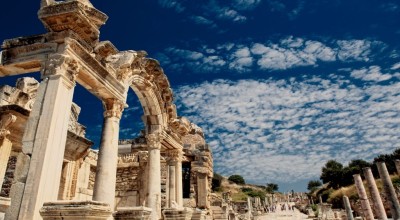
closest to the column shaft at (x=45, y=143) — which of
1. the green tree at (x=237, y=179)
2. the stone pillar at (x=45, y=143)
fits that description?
the stone pillar at (x=45, y=143)

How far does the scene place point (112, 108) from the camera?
7.82m

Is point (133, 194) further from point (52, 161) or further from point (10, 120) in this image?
point (52, 161)

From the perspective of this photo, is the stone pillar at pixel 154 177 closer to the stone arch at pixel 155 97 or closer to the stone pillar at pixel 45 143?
the stone arch at pixel 155 97

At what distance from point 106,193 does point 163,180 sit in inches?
335

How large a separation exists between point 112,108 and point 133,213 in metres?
3.26

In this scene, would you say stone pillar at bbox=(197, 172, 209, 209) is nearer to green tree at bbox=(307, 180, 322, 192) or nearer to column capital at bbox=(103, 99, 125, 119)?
column capital at bbox=(103, 99, 125, 119)

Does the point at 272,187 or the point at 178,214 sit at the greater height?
the point at 272,187

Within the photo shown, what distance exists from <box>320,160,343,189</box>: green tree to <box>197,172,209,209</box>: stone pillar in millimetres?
52664

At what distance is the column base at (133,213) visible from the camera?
538cm

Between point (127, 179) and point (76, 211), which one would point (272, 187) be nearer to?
point (127, 179)

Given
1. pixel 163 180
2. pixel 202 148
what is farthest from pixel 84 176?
pixel 202 148

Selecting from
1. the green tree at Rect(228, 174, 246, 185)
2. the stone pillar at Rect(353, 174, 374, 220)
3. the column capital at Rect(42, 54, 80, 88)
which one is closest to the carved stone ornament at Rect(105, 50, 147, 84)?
the column capital at Rect(42, 54, 80, 88)

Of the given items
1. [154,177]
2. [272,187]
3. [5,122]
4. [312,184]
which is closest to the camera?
[154,177]

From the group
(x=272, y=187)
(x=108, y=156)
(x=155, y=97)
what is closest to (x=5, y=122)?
(x=108, y=156)
